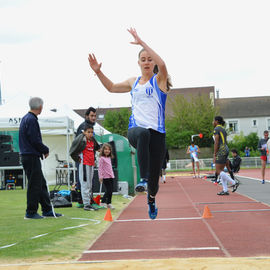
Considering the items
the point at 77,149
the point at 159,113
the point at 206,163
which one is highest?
the point at 159,113

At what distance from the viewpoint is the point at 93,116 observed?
1028 cm

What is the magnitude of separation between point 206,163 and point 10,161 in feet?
91.3

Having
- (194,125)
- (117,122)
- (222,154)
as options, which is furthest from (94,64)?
(117,122)

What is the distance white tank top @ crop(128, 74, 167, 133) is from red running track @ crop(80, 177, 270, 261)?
58.1 inches

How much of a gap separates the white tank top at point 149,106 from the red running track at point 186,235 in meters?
1.48

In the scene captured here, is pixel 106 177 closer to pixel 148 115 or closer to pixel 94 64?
pixel 94 64

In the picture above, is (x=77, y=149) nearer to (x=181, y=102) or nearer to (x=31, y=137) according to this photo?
(x=31, y=137)

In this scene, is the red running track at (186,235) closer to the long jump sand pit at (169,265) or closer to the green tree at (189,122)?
the long jump sand pit at (169,265)

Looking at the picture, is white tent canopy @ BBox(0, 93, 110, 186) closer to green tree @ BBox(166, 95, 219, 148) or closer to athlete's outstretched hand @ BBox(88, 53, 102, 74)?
athlete's outstretched hand @ BBox(88, 53, 102, 74)

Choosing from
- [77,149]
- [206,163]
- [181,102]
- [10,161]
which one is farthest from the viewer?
[181,102]

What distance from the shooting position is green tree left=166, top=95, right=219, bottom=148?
60719 millimetres

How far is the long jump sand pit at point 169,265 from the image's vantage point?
4335mm

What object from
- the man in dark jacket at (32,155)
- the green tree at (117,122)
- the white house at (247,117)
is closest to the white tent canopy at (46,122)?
the man in dark jacket at (32,155)

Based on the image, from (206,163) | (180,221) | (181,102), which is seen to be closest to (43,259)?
(180,221)
